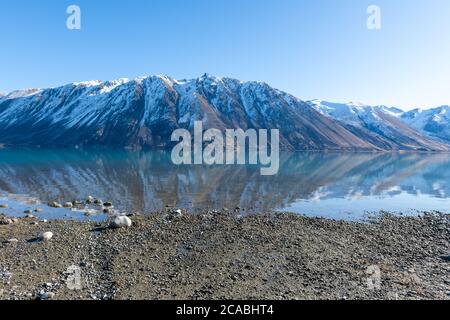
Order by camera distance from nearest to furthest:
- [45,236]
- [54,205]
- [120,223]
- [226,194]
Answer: [45,236] → [120,223] → [54,205] → [226,194]

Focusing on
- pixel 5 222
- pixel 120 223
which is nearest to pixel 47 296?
pixel 120 223

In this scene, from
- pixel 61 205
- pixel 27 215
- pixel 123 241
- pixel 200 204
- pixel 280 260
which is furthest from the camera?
pixel 200 204

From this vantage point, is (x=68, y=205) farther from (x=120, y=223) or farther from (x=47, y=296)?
(x=47, y=296)

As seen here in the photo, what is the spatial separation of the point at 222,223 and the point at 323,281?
1483 cm

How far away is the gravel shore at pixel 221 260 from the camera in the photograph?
20.3 m

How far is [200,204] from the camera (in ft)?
159

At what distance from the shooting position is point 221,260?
2502 cm

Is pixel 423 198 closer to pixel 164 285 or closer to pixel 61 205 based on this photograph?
pixel 164 285

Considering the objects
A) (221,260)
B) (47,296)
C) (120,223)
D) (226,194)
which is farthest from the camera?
(226,194)

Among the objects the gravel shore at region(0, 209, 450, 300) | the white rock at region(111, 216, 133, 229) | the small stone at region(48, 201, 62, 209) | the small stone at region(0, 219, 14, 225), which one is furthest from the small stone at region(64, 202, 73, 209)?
the white rock at region(111, 216, 133, 229)

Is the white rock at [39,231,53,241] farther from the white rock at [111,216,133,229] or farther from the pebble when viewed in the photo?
the pebble

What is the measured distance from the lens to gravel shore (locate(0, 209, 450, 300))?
66.5 ft
